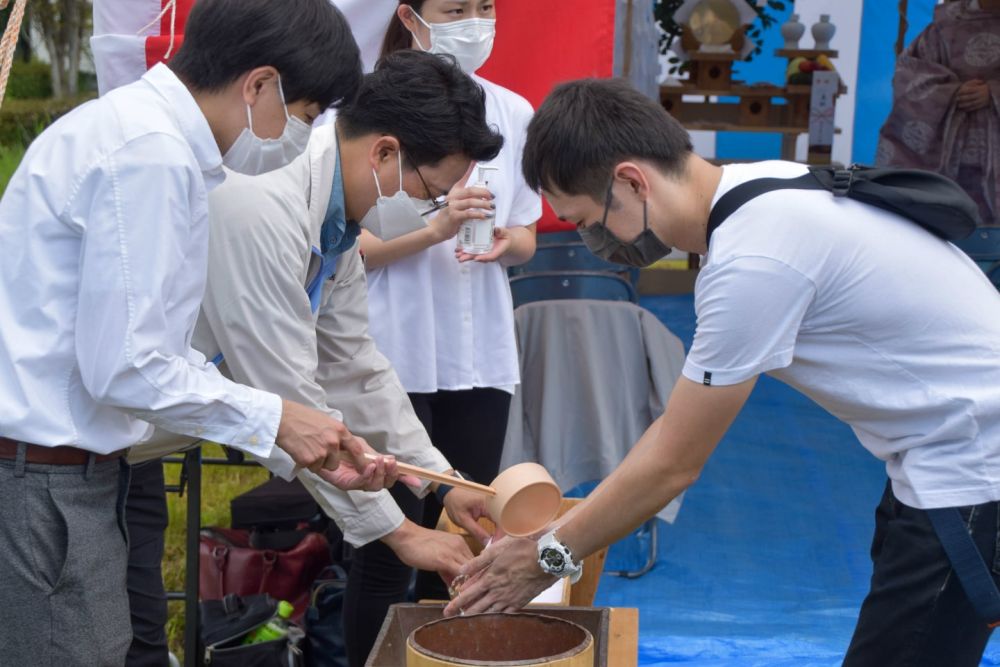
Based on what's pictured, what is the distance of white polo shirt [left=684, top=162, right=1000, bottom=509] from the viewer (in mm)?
1462

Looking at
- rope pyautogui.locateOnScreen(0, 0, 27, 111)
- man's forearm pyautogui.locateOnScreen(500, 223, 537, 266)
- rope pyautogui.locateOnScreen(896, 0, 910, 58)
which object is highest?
rope pyautogui.locateOnScreen(0, 0, 27, 111)

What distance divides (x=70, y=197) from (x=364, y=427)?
0.91 m

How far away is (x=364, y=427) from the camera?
7.16ft

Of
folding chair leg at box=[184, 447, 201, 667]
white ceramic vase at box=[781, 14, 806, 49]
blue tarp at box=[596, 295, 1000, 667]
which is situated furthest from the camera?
white ceramic vase at box=[781, 14, 806, 49]

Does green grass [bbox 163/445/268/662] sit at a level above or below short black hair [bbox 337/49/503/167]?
below

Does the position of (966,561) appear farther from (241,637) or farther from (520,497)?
(241,637)

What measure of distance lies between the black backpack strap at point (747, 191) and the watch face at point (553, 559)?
0.50 m

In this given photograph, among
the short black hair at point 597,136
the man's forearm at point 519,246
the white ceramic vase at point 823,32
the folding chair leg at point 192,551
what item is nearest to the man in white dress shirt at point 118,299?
the short black hair at point 597,136

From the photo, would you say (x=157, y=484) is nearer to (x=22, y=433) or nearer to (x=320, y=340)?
(x=320, y=340)

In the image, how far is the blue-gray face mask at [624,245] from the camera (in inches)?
65.3

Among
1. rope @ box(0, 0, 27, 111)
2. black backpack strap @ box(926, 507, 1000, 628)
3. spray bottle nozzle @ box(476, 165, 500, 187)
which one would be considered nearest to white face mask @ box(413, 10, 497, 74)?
spray bottle nozzle @ box(476, 165, 500, 187)

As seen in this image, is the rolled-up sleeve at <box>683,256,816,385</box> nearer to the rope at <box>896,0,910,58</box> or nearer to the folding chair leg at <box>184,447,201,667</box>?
the folding chair leg at <box>184,447,201,667</box>

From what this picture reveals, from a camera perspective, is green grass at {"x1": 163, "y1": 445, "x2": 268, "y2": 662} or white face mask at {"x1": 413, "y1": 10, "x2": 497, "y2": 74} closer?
white face mask at {"x1": 413, "y1": 10, "x2": 497, "y2": 74}

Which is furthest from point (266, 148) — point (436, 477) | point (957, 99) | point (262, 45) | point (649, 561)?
point (957, 99)
